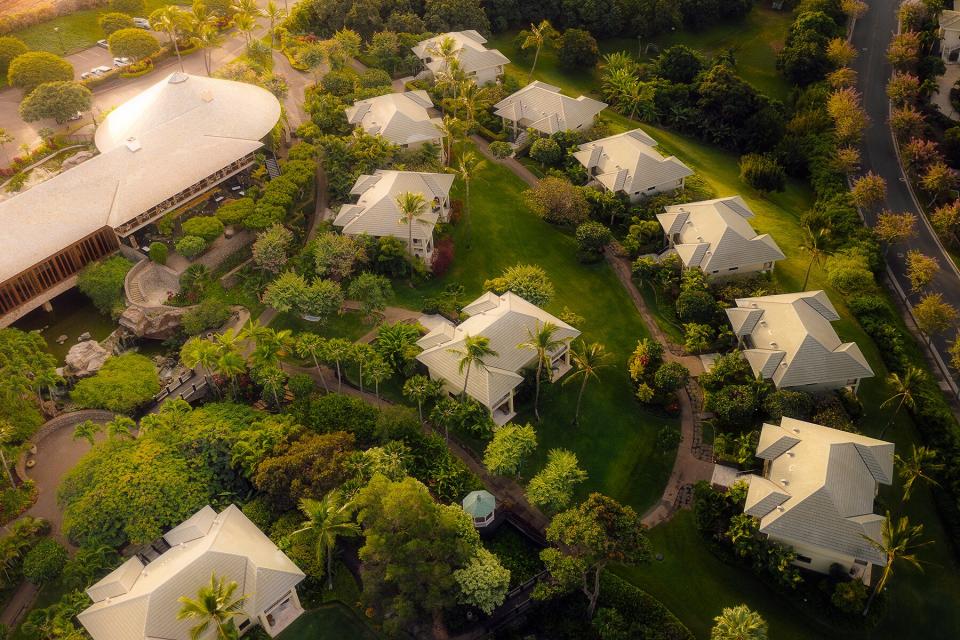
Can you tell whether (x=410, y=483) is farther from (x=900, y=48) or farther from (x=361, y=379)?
(x=900, y=48)

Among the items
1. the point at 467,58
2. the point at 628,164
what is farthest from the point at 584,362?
the point at 467,58

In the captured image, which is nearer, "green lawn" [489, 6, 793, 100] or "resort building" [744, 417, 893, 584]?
"resort building" [744, 417, 893, 584]

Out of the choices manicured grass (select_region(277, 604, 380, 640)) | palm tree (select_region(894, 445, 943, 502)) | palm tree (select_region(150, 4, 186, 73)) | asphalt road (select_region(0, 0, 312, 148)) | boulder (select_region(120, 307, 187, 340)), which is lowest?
manicured grass (select_region(277, 604, 380, 640))

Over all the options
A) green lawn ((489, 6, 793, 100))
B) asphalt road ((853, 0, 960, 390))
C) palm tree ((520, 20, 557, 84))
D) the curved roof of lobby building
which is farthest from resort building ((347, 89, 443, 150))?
asphalt road ((853, 0, 960, 390))

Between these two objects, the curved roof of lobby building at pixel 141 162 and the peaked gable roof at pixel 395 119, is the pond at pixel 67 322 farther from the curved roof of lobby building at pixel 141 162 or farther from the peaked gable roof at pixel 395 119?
the peaked gable roof at pixel 395 119

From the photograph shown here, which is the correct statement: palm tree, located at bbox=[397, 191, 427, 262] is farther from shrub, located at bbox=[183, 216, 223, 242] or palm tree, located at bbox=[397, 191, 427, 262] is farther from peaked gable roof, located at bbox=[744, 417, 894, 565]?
peaked gable roof, located at bbox=[744, 417, 894, 565]

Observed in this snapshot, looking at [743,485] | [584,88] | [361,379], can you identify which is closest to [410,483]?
[361,379]

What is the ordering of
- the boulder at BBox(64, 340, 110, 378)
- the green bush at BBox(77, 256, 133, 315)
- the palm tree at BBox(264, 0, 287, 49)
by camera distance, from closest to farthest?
1. the boulder at BBox(64, 340, 110, 378)
2. the green bush at BBox(77, 256, 133, 315)
3. the palm tree at BBox(264, 0, 287, 49)
